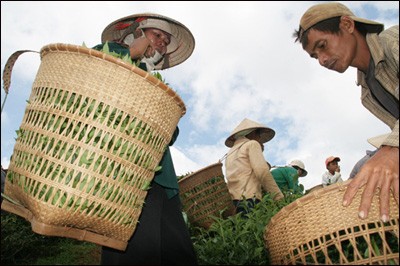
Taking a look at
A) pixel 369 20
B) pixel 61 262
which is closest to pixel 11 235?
pixel 61 262

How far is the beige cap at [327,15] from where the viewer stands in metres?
1.98

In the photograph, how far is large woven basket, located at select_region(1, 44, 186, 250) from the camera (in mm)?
1663

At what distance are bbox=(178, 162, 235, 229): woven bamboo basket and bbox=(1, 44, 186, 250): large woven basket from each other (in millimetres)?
2169

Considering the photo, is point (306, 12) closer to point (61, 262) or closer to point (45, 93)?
point (45, 93)

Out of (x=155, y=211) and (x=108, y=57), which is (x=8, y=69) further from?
(x=155, y=211)

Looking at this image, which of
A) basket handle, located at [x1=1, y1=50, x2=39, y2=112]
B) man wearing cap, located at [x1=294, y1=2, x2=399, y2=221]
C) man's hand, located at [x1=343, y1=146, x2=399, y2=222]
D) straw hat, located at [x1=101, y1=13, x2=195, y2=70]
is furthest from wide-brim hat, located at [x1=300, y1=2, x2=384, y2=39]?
basket handle, located at [x1=1, y1=50, x2=39, y2=112]

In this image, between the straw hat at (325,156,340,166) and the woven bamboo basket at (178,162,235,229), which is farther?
the straw hat at (325,156,340,166)

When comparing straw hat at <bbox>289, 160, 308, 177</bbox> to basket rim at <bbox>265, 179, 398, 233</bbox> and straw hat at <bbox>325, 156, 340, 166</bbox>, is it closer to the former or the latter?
straw hat at <bbox>325, 156, 340, 166</bbox>

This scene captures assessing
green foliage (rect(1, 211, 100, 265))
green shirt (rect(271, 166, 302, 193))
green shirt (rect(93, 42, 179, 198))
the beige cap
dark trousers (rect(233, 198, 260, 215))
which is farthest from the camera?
green shirt (rect(271, 166, 302, 193))

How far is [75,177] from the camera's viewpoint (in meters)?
1.66

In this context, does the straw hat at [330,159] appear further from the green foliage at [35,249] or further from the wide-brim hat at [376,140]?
the green foliage at [35,249]

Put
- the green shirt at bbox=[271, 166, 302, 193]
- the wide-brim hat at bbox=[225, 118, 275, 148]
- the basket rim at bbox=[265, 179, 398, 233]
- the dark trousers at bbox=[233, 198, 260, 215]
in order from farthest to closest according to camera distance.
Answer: the green shirt at bbox=[271, 166, 302, 193] < the wide-brim hat at bbox=[225, 118, 275, 148] < the dark trousers at bbox=[233, 198, 260, 215] < the basket rim at bbox=[265, 179, 398, 233]

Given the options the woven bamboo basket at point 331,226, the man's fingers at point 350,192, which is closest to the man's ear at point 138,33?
the woven bamboo basket at point 331,226

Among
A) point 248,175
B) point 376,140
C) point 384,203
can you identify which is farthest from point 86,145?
point 248,175
